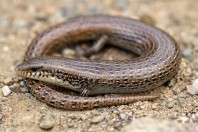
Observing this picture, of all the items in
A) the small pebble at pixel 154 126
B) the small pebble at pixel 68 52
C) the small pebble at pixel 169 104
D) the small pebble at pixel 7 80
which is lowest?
the small pebble at pixel 154 126

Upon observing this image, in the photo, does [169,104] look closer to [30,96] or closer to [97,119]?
[97,119]

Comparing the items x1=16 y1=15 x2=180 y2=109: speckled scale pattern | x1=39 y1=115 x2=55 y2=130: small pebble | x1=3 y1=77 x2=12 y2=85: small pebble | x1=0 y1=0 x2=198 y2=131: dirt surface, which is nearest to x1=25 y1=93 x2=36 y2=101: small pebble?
x1=0 y1=0 x2=198 y2=131: dirt surface

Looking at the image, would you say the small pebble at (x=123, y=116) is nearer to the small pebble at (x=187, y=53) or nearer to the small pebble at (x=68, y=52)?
the small pebble at (x=187, y=53)

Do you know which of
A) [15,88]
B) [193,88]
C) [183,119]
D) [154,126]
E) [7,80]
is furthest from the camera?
[7,80]

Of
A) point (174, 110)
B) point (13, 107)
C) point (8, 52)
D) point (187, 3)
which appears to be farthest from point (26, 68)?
point (187, 3)

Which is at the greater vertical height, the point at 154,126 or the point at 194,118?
the point at 194,118

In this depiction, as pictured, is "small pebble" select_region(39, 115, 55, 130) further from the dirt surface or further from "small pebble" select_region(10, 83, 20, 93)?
"small pebble" select_region(10, 83, 20, 93)

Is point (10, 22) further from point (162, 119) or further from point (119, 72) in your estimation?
point (162, 119)

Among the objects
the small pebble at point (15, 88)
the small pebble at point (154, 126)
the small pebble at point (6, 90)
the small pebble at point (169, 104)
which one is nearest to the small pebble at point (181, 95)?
the small pebble at point (169, 104)

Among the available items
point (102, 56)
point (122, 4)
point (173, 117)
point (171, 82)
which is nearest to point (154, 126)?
point (173, 117)
